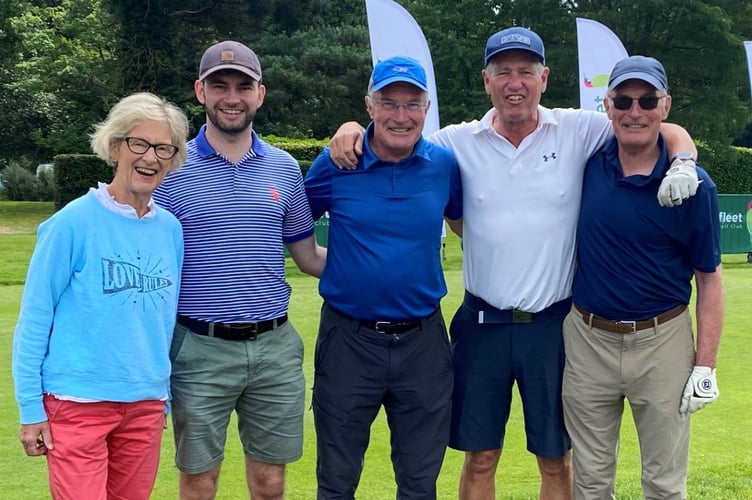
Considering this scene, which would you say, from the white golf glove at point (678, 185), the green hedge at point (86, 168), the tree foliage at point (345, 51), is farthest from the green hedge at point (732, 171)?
the white golf glove at point (678, 185)

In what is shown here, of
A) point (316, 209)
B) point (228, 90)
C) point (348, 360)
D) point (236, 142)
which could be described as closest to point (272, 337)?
point (348, 360)

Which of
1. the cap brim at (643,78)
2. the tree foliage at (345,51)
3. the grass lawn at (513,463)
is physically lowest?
the grass lawn at (513,463)

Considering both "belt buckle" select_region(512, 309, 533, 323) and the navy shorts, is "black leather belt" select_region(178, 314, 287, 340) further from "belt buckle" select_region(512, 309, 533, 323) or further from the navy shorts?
"belt buckle" select_region(512, 309, 533, 323)

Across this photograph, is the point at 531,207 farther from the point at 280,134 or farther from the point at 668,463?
the point at 280,134

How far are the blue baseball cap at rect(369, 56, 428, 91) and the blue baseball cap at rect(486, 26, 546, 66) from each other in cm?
43

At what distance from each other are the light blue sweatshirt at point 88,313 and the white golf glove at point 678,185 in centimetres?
208

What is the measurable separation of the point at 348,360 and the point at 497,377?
757 mm

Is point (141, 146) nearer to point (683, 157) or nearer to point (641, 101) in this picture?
point (641, 101)

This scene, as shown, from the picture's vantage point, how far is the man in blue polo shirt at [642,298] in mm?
3348

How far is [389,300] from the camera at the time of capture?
345 cm

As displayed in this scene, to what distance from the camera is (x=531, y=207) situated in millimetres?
3586

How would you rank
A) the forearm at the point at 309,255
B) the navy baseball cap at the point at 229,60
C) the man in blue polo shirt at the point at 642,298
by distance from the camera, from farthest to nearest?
the forearm at the point at 309,255 → the navy baseball cap at the point at 229,60 → the man in blue polo shirt at the point at 642,298

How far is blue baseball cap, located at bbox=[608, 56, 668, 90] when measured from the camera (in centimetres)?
337

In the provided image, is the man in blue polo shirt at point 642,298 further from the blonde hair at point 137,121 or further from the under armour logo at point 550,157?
the blonde hair at point 137,121
